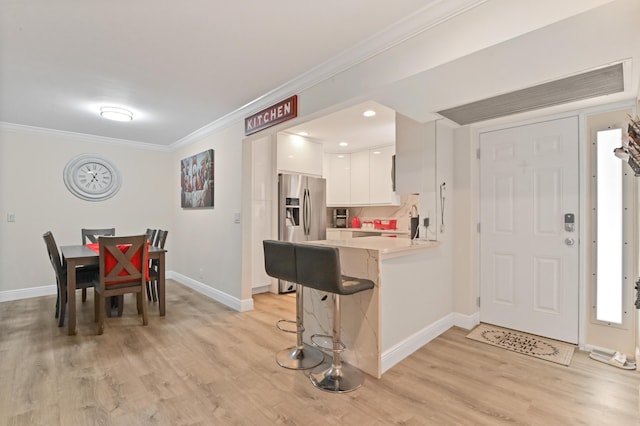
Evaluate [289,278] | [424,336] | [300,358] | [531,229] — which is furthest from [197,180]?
[531,229]

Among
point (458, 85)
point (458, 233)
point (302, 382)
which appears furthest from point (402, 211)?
point (302, 382)

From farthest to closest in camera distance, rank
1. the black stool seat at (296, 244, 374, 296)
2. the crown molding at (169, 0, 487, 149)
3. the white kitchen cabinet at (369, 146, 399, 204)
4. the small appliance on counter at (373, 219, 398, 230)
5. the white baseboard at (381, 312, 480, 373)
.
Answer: the small appliance on counter at (373, 219, 398, 230) → the white kitchen cabinet at (369, 146, 399, 204) → the white baseboard at (381, 312, 480, 373) → the black stool seat at (296, 244, 374, 296) → the crown molding at (169, 0, 487, 149)

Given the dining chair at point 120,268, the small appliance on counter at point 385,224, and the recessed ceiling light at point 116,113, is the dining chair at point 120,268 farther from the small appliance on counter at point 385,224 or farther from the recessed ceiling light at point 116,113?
the small appliance on counter at point 385,224

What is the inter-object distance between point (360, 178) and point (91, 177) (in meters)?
4.55

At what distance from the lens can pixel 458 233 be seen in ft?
11.4

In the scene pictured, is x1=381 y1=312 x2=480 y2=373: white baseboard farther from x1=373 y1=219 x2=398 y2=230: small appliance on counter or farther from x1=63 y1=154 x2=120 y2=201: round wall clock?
x1=63 y1=154 x2=120 y2=201: round wall clock

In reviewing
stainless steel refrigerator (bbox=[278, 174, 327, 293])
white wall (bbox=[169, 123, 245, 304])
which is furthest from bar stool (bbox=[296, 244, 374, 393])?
stainless steel refrigerator (bbox=[278, 174, 327, 293])

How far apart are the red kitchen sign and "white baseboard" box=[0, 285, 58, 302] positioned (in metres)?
3.97

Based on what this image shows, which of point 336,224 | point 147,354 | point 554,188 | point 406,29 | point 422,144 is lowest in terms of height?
point 147,354

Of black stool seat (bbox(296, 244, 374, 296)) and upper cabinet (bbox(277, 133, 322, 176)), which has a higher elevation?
upper cabinet (bbox(277, 133, 322, 176))

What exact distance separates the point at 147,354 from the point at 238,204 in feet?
6.43

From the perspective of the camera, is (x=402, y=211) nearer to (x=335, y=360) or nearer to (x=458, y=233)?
(x=458, y=233)

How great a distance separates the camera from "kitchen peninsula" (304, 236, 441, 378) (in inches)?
93.5

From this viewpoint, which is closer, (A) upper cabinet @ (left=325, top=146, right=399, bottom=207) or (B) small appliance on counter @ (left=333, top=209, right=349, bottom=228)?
(A) upper cabinet @ (left=325, top=146, right=399, bottom=207)
